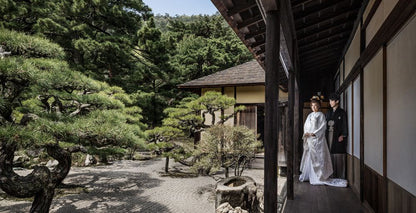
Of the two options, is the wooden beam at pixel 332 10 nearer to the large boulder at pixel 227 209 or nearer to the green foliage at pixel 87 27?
the large boulder at pixel 227 209

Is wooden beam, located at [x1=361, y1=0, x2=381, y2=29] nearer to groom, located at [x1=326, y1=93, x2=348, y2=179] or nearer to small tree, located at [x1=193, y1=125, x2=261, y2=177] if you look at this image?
groom, located at [x1=326, y1=93, x2=348, y2=179]

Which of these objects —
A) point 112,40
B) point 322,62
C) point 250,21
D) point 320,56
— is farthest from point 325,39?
point 112,40

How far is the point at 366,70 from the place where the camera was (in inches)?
108

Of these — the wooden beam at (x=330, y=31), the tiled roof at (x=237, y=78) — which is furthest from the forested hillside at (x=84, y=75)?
the wooden beam at (x=330, y=31)

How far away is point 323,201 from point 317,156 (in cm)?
110

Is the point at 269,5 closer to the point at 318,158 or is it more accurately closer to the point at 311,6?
the point at 311,6

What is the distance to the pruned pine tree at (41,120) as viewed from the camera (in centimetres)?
301

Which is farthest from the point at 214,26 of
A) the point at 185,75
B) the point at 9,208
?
the point at 9,208

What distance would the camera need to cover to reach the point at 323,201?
10.4 ft

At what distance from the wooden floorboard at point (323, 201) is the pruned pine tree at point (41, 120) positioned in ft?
9.07

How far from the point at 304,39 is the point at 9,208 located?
628 cm

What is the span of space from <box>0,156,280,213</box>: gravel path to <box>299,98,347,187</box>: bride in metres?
1.95

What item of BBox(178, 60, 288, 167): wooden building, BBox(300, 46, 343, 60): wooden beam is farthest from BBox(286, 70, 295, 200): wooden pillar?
BBox(178, 60, 288, 167): wooden building

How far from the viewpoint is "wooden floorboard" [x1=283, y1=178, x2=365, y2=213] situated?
283cm
